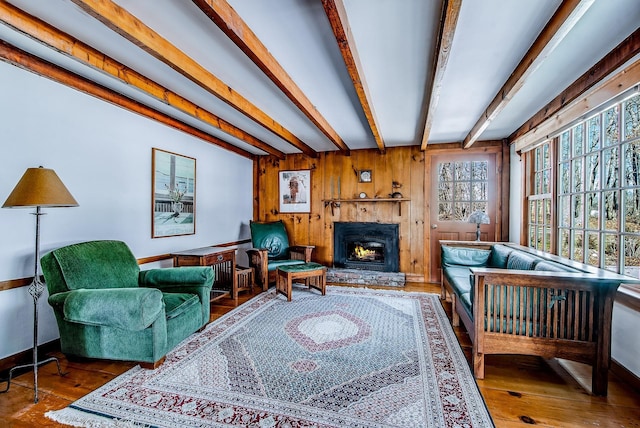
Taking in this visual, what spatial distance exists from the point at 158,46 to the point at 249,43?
2.01 ft

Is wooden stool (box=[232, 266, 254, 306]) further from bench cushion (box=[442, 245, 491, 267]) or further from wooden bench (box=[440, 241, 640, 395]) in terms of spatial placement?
wooden bench (box=[440, 241, 640, 395])

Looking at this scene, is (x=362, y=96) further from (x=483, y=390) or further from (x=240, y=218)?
(x=240, y=218)

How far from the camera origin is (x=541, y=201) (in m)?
3.59

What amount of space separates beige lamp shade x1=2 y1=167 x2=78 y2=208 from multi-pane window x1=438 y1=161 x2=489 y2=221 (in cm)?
472

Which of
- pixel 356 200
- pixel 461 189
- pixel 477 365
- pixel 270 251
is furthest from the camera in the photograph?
pixel 356 200

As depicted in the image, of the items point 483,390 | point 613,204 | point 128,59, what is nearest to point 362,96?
point 128,59

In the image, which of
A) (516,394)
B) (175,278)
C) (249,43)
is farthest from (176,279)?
(516,394)

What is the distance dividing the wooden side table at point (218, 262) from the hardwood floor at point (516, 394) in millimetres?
1271

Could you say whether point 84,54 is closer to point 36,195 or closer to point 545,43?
point 36,195

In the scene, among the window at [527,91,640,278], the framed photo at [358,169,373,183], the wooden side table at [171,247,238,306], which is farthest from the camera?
the framed photo at [358,169,373,183]

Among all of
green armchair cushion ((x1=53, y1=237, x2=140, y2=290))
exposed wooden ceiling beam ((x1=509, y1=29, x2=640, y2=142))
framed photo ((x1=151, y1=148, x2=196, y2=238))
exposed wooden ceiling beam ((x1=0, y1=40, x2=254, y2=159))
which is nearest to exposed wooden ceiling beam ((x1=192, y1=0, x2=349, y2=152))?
exposed wooden ceiling beam ((x1=0, y1=40, x2=254, y2=159))

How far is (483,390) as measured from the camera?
1890 mm

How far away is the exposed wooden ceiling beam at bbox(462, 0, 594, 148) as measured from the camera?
4.90 ft

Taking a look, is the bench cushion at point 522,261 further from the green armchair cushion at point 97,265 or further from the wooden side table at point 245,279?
the green armchair cushion at point 97,265
